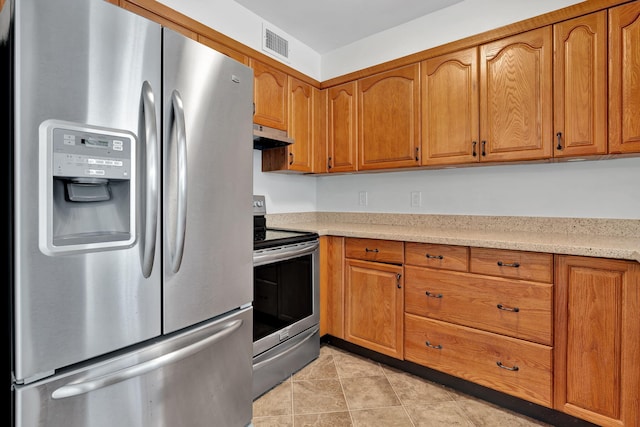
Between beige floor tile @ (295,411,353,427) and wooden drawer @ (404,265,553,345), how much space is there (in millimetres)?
727

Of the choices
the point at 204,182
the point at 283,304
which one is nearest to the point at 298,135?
the point at 283,304

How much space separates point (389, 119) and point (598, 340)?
5.94 feet

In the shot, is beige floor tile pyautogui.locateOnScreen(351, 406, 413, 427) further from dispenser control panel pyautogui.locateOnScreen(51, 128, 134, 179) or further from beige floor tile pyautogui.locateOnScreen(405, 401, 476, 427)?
dispenser control panel pyautogui.locateOnScreen(51, 128, 134, 179)

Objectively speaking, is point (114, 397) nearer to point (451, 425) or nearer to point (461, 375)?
point (451, 425)

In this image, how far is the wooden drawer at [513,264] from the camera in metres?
1.61

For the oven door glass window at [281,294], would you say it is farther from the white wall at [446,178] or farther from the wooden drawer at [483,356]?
the white wall at [446,178]

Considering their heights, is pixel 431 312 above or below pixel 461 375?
above

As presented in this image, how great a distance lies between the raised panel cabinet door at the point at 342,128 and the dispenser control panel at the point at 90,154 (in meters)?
1.91

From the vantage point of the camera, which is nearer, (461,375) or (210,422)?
(210,422)

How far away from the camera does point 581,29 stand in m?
1.76

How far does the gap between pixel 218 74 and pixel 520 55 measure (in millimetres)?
1788

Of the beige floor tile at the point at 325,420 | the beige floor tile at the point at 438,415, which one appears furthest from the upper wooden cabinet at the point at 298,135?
the beige floor tile at the point at 438,415

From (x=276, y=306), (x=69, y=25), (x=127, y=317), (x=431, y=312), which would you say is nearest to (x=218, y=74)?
(x=69, y=25)

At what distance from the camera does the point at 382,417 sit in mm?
1695
